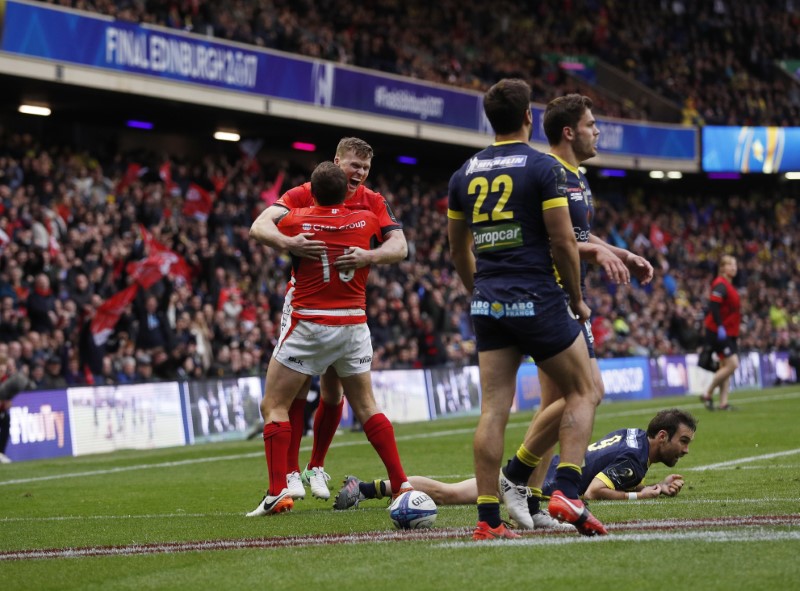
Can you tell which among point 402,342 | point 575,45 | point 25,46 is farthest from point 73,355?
point 575,45

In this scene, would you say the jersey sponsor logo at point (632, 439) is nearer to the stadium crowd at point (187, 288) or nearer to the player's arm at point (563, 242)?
the player's arm at point (563, 242)

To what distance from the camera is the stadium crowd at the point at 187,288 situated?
63.0 ft

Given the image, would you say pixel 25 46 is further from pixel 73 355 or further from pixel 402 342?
pixel 402 342

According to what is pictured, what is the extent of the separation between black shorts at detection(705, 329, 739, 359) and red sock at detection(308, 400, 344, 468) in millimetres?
12087

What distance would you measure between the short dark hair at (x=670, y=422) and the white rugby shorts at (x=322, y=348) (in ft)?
6.76

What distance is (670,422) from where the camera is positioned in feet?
29.8

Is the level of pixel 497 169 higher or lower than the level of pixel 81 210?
lower

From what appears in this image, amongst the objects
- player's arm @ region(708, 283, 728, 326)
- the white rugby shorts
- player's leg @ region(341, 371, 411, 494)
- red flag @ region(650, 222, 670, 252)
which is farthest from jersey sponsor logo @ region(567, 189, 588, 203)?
red flag @ region(650, 222, 670, 252)

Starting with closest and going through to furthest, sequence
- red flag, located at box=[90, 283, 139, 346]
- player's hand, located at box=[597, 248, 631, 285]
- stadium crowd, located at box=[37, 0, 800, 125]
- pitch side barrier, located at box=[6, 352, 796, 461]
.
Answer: player's hand, located at box=[597, 248, 631, 285], pitch side barrier, located at box=[6, 352, 796, 461], red flag, located at box=[90, 283, 139, 346], stadium crowd, located at box=[37, 0, 800, 125]

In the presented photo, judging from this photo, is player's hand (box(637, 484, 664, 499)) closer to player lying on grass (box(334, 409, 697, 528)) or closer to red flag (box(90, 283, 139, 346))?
player lying on grass (box(334, 409, 697, 528))

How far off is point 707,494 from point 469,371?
16613mm

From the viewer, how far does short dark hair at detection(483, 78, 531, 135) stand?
22.1 ft

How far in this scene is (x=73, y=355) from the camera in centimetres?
1908

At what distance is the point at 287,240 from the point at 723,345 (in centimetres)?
1329
